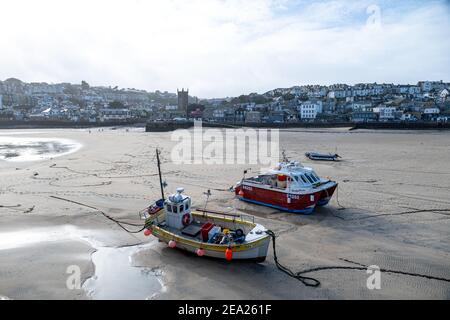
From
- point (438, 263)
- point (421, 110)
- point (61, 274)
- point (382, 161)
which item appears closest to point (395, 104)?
point (421, 110)

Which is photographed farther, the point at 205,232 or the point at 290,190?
the point at 290,190

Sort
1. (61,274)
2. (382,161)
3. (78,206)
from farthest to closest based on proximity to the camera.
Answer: (382,161) → (78,206) → (61,274)

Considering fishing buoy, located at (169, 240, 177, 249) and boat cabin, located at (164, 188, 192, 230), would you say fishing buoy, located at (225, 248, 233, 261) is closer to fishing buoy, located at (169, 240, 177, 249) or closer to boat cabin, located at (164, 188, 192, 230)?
fishing buoy, located at (169, 240, 177, 249)

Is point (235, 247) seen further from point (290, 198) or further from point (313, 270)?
point (290, 198)

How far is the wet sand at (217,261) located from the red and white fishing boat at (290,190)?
1.84ft

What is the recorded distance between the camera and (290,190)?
14.4 meters

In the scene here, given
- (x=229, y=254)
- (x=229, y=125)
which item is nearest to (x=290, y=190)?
(x=229, y=254)

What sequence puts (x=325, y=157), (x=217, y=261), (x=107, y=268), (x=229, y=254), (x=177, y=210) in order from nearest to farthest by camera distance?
(x=229, y=254), (x=107, y=268), (x=217, y=261), (x=177, y=210), (x=325, y=157)

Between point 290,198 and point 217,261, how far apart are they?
5.49 m

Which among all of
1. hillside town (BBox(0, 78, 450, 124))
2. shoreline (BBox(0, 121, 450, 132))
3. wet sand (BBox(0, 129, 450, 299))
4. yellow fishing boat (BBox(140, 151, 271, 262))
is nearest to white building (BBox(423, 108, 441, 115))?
hillside town (BBox(0, 78, 450, 124))

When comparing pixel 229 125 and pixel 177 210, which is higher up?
pixel 229 125

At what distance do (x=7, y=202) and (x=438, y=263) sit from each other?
18.2 m
